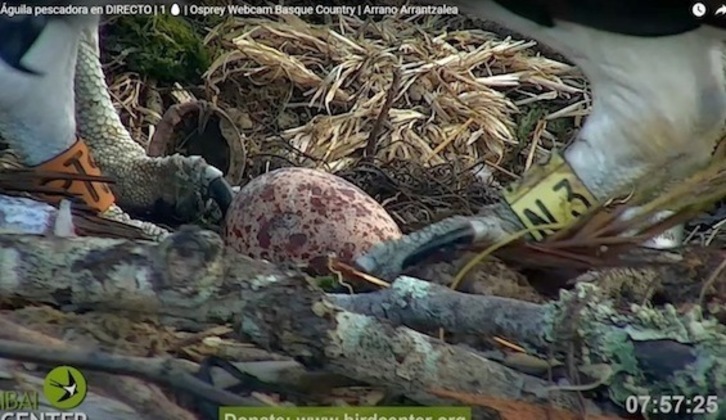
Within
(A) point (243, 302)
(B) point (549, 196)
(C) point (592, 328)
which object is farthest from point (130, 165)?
(C) point (592, 328)

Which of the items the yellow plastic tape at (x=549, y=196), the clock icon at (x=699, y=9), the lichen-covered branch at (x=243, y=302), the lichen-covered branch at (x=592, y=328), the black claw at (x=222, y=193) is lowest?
the lichen-covered branch at (x=243, y=302)

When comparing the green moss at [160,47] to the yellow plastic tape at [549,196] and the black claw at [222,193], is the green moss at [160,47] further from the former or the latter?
the yellow plastic tape at [549,196]

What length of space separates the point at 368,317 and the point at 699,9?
0.89 m

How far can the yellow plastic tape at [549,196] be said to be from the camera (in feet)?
8.67

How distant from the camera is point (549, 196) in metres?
2.66

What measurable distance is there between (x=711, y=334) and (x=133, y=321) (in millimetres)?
1144

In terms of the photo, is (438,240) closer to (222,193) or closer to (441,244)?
(441,244)

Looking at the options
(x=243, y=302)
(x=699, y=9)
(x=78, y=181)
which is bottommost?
(x=243, y=302)

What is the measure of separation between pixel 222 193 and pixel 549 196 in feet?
2.14

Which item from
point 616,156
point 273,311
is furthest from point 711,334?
point 273,311

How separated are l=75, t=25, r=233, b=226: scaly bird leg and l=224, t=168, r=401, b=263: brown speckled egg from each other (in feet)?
0.25

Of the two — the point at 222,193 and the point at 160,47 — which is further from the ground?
the point at 160,47

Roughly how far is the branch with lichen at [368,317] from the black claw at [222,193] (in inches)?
2.5

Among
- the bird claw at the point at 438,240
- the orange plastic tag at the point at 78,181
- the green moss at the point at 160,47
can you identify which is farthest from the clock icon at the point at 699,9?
the orange plastic tag at the point at 78,181
